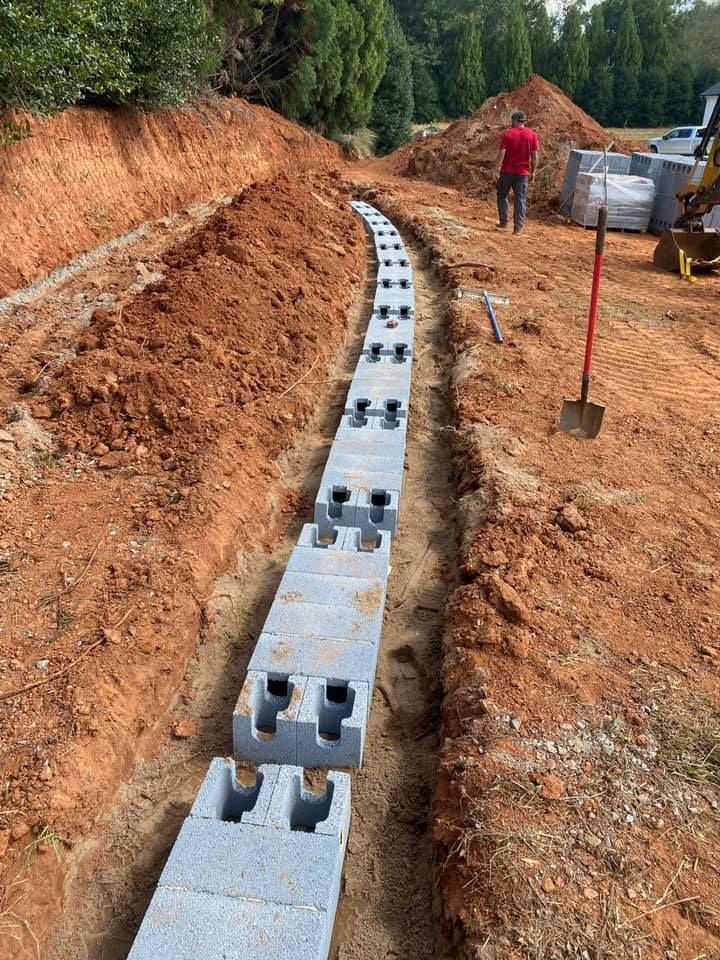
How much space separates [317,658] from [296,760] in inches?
18.4

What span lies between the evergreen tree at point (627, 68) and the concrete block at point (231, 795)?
42687mm

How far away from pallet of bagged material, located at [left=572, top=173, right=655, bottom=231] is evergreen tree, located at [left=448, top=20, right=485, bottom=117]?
27.3m

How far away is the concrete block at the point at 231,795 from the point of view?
2629mm

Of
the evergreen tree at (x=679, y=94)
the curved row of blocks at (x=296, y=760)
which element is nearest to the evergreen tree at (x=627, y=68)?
the evergreen tree at (x=679, y=94)

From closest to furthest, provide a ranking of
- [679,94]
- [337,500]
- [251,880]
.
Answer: [251,880], [337,500], [679,94]

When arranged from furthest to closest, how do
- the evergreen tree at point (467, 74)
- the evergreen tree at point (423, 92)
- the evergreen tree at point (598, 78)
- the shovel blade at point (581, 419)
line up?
the evergreen tree at point (598, 78)
the evergreen tree at point (423, 92)
the evergreen tree at point (467, 74)
the shovel blade at point (581, 419)

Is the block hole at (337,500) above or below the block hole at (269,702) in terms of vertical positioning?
above

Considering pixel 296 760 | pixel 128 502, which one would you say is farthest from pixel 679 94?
pixel 296 760

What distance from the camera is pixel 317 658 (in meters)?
3.31

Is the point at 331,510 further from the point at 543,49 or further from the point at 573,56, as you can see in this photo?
the point at 543,49

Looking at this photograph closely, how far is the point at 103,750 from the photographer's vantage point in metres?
2.99

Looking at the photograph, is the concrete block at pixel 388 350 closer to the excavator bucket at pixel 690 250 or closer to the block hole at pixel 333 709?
the block hole at pixel 333 709

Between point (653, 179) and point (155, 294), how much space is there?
39.7 feet

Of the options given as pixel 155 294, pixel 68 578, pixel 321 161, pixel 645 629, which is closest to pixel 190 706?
pixel 68 578
